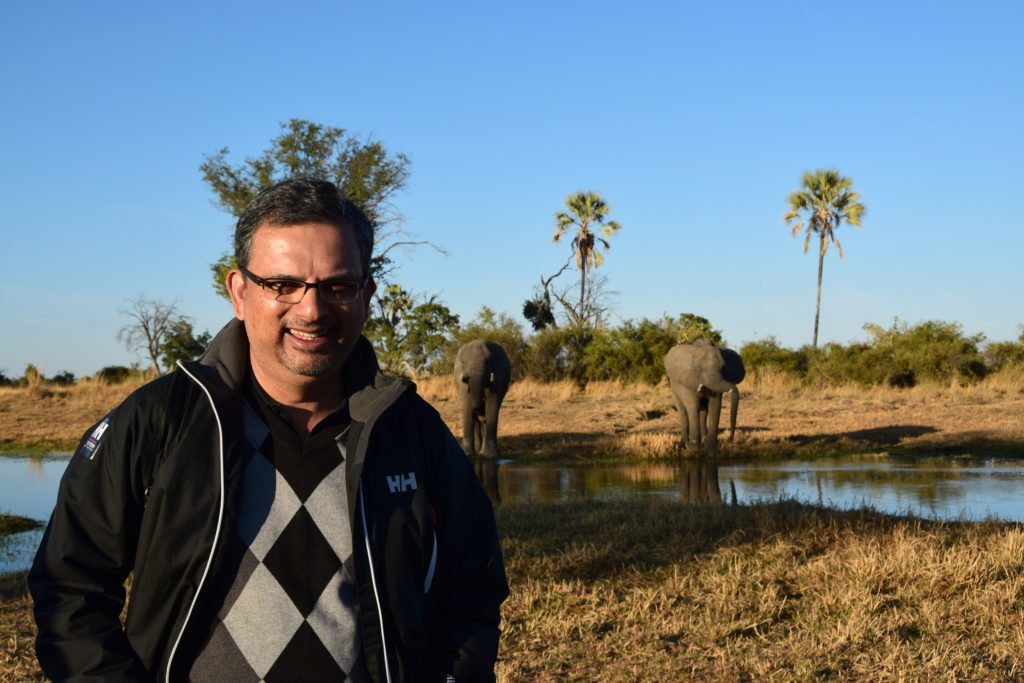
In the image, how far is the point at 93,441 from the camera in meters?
2.54

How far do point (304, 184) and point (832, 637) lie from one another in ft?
14.9

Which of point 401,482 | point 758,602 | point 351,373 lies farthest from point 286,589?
point 758,602

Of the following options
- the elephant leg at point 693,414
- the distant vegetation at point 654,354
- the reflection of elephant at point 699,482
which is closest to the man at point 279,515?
the reflection of elephant at point 699,482

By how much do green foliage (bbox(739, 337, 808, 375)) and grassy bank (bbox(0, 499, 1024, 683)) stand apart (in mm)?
28798

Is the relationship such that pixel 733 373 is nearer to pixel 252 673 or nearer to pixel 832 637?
pixel 832 637

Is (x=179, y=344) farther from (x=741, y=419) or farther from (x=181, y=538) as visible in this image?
(x=181, y=538)

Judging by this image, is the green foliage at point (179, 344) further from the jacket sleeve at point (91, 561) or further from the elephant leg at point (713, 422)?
the jacket sleeve at point (91, 561)

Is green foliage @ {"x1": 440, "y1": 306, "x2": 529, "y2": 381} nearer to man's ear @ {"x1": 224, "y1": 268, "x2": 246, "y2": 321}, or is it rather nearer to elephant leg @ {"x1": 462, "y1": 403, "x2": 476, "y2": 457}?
elephant leg @ {"x1": 462, "y1": 403, "x2": 476, "y2": 457}

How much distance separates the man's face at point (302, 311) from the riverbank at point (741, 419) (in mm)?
15671

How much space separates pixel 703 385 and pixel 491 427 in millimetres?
3504

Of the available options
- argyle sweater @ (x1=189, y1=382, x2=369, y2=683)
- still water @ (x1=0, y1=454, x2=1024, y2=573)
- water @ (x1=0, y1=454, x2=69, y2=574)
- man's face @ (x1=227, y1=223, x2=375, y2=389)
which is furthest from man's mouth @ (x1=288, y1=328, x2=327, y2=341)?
still water @ (x1=0, y1=454, x2=1024, y2=573)

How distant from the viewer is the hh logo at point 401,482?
269cm

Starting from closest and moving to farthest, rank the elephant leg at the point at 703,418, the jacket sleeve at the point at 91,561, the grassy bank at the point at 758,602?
1. the jacket sleeve at the point at 91,561
2. the grassy bank at the point at 758,602
3. the elephant leg at the point at 703,418

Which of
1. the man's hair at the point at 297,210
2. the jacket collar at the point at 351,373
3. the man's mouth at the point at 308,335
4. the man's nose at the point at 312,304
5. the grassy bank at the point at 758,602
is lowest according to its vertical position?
the grassy bank at the point at 758,602
